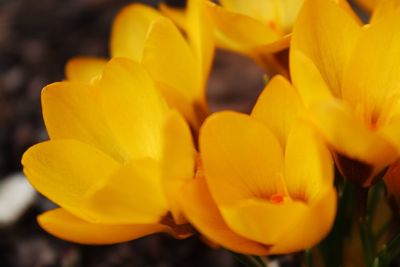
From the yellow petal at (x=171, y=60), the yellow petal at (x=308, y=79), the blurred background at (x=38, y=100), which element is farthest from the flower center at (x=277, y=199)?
the blurred background at (x=38, y=100)

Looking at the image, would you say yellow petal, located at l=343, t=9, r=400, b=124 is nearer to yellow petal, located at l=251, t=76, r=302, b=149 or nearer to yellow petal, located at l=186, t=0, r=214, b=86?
yellow petal, located at l=251, t=76, r=302, b=149

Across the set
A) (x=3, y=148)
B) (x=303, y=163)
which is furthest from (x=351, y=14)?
(x=3, y=148)

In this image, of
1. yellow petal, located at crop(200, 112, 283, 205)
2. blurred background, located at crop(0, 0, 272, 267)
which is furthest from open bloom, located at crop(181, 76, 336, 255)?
blurred background, located at crop(0, 0, 272, 267)

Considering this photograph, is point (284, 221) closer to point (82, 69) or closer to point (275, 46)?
point (275, 46)

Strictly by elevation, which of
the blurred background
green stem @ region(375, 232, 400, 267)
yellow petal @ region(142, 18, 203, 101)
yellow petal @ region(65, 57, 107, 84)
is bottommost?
the blurred background

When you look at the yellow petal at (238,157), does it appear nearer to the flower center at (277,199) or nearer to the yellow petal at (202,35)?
the flower center at (277,199)
